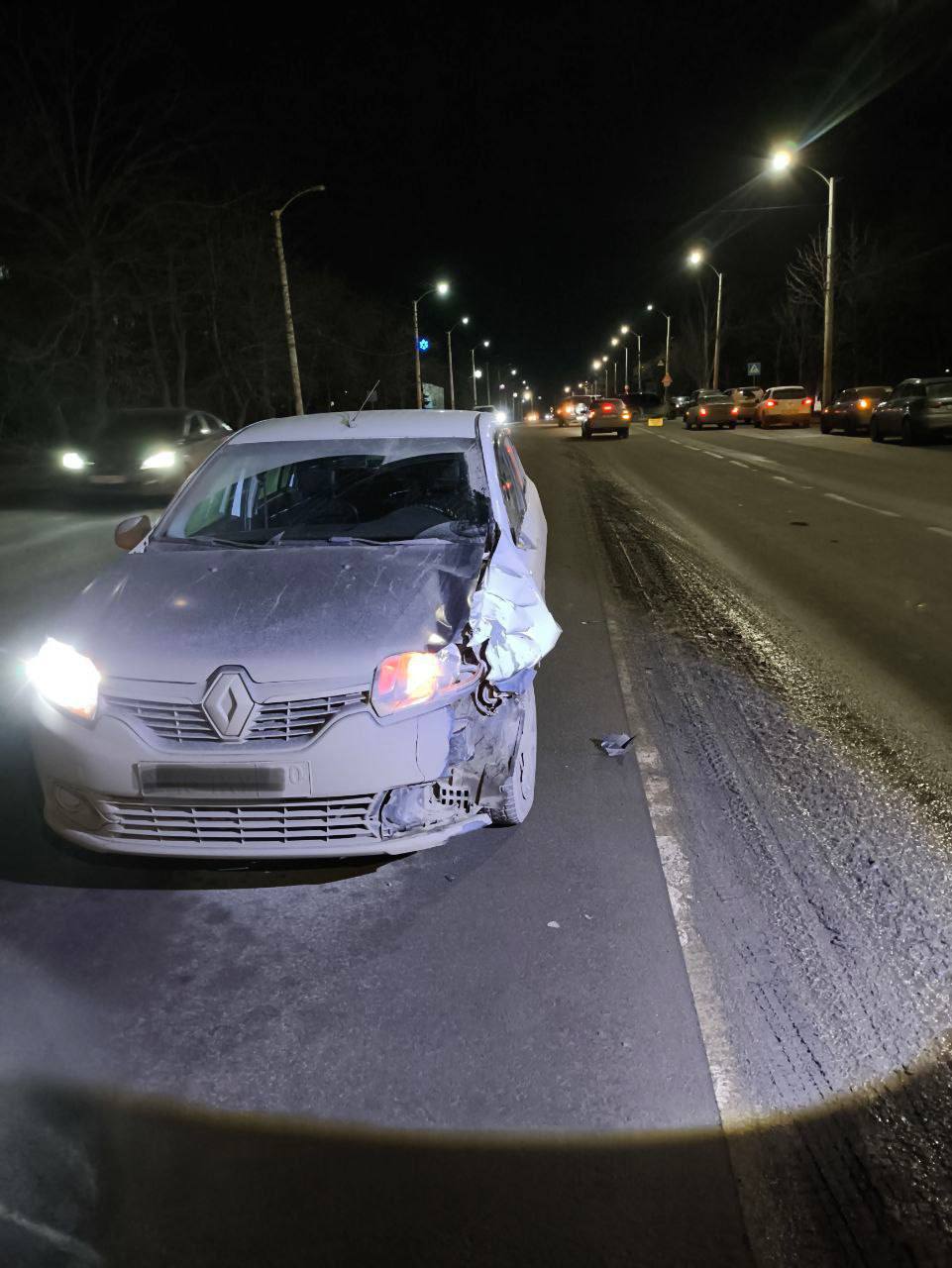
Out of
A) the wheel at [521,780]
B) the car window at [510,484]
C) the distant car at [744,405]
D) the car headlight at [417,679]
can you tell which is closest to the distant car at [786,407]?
the distant car at [744,405]

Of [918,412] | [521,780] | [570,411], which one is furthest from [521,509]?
[570,411]

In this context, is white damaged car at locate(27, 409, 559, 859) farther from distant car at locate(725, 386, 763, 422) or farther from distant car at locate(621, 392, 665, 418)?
distant car at locate(621, 392, 665, 418)

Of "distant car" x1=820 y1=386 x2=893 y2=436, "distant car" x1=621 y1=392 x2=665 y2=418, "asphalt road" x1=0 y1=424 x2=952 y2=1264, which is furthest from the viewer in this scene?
"distant car" x1=621 y1=392 x2=665 y2=418

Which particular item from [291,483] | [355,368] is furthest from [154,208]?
[291,483]

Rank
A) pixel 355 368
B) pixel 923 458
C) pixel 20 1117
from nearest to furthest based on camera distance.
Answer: pixel 20 1117, pixel 923 458, pixel 355 368

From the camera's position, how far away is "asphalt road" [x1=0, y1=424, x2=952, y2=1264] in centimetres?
225

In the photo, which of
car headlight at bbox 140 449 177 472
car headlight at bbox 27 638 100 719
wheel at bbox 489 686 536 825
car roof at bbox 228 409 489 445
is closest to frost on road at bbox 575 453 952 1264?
wheel at bbox 489 686 536 825

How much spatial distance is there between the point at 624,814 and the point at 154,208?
3633 cm

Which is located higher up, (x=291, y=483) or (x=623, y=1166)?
(x=291, y=483)

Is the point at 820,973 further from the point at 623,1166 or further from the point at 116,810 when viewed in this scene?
the point at 116,810

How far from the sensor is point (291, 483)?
5.53 m

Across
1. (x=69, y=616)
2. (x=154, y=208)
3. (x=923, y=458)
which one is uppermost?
(x=154, y=208)

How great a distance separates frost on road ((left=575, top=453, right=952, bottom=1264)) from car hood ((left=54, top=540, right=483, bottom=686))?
1368 millimetres

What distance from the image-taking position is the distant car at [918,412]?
2611 cm
